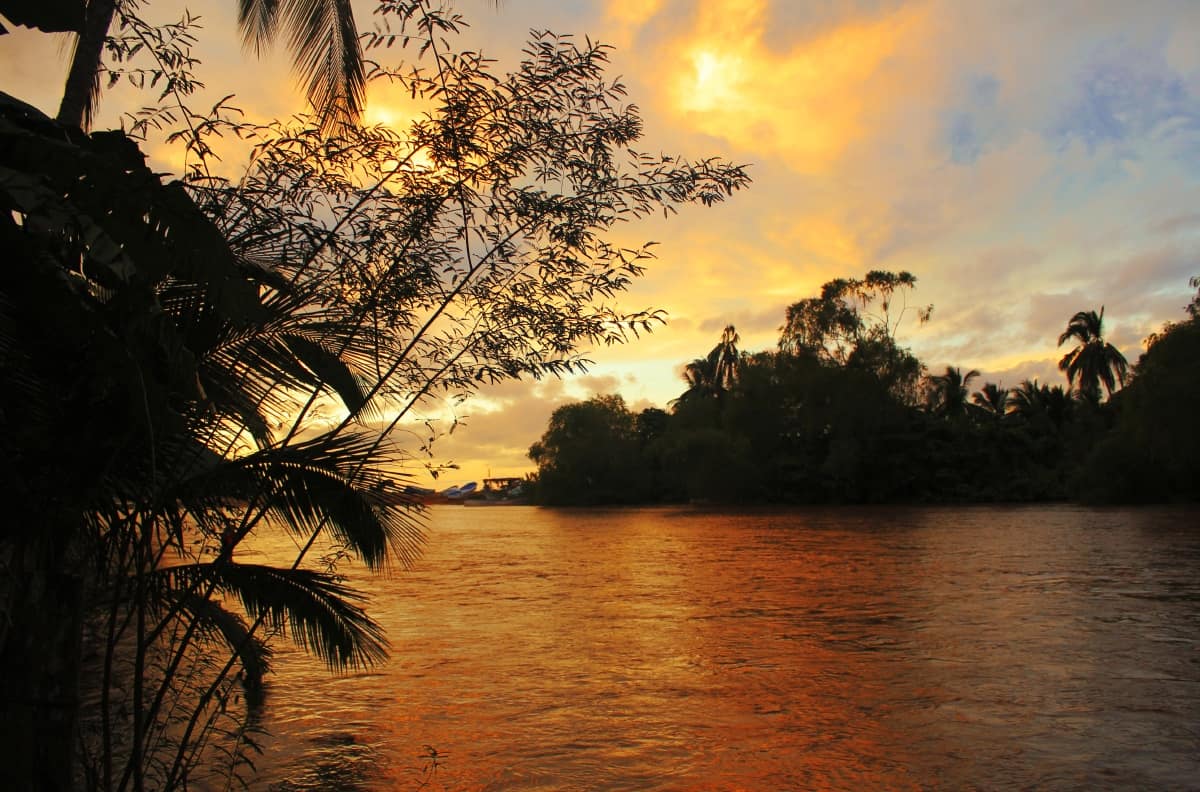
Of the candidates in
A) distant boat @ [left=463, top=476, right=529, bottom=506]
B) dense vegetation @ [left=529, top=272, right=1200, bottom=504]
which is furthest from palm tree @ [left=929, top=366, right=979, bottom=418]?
distant boat @ [left=463, top=476, right=529, bottom=506]

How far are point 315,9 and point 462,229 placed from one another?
7.45 m

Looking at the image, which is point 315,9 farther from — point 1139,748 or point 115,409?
point 1139,748

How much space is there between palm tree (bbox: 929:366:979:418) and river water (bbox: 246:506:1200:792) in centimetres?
5722

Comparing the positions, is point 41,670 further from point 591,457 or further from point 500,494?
point 500,494

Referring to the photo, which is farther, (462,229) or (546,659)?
(546,659)

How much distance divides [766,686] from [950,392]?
244 feet

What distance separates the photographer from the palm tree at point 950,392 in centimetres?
7569

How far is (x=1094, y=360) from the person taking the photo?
7038 centimetres

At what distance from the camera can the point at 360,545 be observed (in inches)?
226

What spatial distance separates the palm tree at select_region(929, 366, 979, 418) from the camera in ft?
248

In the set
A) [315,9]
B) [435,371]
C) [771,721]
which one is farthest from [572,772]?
[315,9]

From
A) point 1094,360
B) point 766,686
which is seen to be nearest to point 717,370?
point 1094,360

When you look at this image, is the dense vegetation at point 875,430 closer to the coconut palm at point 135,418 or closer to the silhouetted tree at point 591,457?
the silhouetted tree at point 591,457

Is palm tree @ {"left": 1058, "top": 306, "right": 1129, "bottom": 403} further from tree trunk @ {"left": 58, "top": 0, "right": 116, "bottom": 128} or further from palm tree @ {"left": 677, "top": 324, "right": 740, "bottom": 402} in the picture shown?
tree trunk @ {"left": 58, "top": 0, "right": 116, "bottom": 128}
